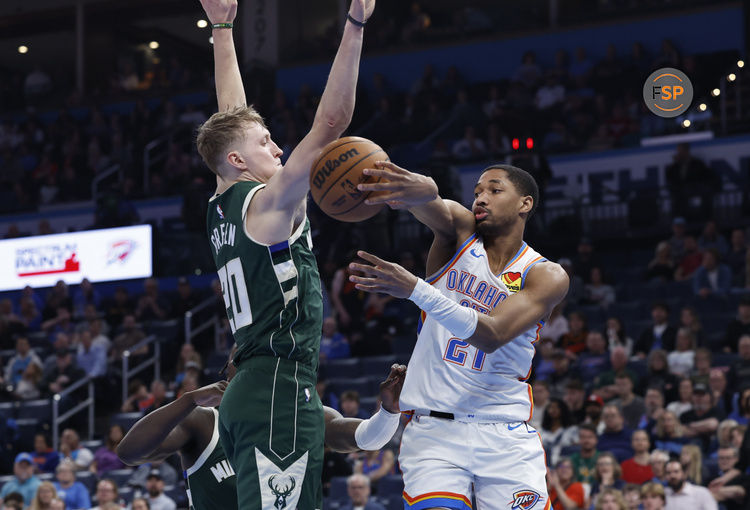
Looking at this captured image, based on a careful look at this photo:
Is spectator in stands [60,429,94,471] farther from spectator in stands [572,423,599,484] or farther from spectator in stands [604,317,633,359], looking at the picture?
spectator in stands [604,317,633,359]

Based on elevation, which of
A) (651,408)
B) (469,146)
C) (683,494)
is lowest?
(683,494)

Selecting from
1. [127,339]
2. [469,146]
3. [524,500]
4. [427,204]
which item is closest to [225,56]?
[427,204]

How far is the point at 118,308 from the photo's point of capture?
1881cm

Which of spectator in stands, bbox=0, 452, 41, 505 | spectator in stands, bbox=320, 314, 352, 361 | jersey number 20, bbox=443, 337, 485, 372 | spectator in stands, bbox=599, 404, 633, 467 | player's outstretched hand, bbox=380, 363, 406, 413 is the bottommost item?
spectator in stands, bbox=0, 452, 41, 505

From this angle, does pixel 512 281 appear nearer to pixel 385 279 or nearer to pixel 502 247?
pixel 502 247

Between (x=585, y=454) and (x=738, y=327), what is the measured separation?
2.98m

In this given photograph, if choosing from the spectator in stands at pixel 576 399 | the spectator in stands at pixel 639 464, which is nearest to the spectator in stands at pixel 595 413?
the spectator in stands at pixel 576 399

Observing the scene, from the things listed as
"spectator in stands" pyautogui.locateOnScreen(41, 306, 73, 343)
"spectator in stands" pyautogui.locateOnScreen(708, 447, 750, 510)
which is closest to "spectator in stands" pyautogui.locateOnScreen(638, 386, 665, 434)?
"spectator in stands" pyautogui.locateOnScreen(708, 447, 750, 510)

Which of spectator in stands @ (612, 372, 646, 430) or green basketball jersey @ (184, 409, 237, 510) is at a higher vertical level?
green basketball jersey @ (184, 409, 237, 510)

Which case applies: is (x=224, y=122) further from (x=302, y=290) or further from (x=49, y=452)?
(x=49, y=452)

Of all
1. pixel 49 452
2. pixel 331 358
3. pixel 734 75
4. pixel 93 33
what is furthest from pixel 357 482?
pixel 93 33

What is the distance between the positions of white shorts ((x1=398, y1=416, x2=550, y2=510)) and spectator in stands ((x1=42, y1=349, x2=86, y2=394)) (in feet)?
41.5

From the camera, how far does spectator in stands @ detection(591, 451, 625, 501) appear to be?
10.8 m

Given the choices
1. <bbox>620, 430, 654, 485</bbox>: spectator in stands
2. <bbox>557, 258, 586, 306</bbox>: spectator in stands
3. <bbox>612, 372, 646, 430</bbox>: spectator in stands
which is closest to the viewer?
<bbox>620, 430, 654, 485</bbox>: spectator in stands
